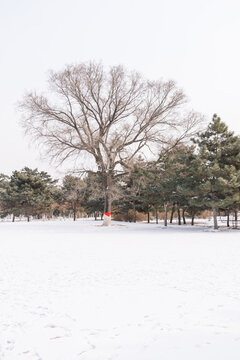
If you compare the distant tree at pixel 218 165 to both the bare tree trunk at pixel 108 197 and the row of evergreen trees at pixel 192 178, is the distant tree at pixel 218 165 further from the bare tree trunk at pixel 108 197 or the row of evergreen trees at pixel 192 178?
the bare tree trunk at pixel 108 197

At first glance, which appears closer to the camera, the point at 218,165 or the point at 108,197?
the point at 218,165

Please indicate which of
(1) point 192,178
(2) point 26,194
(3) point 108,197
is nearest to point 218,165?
(1) point 192,178

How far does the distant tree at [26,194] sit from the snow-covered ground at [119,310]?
25430 millimetres

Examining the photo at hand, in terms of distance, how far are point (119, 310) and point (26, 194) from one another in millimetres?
28951

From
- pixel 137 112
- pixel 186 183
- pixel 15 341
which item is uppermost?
pixel 137 112

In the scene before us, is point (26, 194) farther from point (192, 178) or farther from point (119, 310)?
point (119, 310)

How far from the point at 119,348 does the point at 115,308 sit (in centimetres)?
112

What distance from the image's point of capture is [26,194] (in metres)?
30.6

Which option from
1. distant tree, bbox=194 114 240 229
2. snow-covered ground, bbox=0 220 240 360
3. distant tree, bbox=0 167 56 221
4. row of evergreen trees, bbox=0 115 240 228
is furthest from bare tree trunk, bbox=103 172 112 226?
snow-covered ground, bbox=0 220 240 360

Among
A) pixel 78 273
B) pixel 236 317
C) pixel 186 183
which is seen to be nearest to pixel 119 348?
pixel 236 317

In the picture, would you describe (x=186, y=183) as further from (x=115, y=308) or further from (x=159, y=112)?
(x=115, y=308)

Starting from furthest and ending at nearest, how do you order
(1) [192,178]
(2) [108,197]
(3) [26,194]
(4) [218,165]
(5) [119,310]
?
1. (3) [26,194]
2. (2) [108,197]
3. (1) [192,178]
4. (4) [218,165]
5. (5) [119,310]

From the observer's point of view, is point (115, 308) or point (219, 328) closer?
point (219, 328)

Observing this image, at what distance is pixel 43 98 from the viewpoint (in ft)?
67.7
